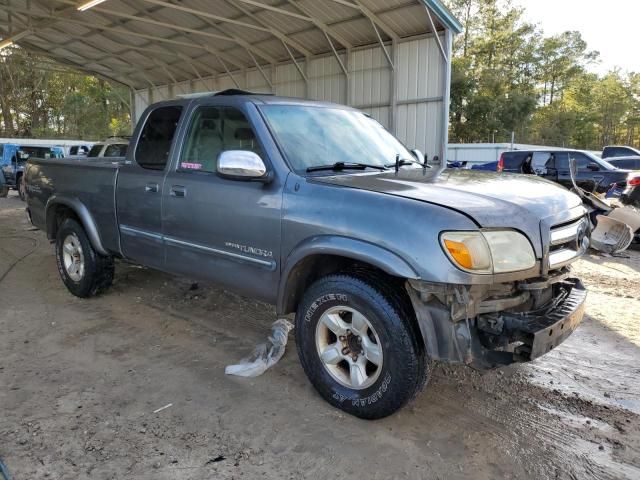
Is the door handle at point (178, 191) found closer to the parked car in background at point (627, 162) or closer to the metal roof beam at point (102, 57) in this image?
the parked car in background at point (627, 162)

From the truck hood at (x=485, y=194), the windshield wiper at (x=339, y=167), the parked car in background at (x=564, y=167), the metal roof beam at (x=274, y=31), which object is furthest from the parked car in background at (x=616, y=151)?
the windshield wiper at (x=339, y=167)

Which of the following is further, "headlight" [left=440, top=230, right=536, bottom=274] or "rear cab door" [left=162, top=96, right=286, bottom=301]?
"rear cab door" [left=162, top=96, right=286, bottom=301]

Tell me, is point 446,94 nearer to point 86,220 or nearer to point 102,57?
point 86,220

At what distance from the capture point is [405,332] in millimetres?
2721

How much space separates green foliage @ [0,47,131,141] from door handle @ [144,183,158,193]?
41.2 m

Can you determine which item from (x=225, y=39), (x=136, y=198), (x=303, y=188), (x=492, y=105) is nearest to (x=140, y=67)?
(x=225, y=39)

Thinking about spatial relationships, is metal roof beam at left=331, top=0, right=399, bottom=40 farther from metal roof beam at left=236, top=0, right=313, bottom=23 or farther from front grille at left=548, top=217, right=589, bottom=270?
front grille at left=548, top=217, right=589, bottom=270

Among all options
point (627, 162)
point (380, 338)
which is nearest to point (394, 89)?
point (627, 162)

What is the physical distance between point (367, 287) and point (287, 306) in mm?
705

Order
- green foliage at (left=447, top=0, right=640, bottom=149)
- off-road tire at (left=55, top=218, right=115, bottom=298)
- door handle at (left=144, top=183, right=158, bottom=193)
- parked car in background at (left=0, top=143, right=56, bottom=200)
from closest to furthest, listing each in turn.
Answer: door handle at (left=144, top=183, right=158, bottom=193) < off-road tire at (left=55, top=218, right=115, bottom=298) < parked car in background at (left=0, top=143, right=56, bottom=200) < green foliage at (left=447, top=0, right=640, bottom=149)

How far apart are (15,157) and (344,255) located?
20.6 metres

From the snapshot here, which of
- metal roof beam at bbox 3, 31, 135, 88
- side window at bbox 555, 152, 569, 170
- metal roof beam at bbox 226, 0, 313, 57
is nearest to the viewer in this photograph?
side window at bbox 555, 152, 569, 170

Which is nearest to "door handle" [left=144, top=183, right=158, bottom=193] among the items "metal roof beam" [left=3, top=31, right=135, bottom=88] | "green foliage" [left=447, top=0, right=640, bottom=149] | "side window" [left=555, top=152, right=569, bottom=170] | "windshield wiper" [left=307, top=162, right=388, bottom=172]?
"windshield wiper" [left=307, top=162, right=388, bottom=172]

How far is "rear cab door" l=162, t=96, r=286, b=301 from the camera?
10.9 ft
